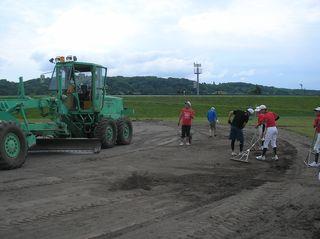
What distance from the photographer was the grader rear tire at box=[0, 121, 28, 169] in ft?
42.1

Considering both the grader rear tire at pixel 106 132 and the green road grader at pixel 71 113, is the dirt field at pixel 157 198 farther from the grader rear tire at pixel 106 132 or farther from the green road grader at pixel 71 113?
the grader rear tire at pixel 106 132

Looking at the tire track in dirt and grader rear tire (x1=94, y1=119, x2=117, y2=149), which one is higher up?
grader rear tire (x1=94, y1=119, x2=117, y2=149)

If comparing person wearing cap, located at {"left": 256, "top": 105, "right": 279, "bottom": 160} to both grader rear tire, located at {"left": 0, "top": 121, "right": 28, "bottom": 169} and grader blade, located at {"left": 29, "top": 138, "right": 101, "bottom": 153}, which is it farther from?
grader rear tire, located at {"left": 0, "top": 121, "right": 28, "bottom": 169}

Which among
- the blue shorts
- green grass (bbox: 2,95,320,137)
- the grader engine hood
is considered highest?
the grader engine hood

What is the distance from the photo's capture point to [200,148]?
64.6ft

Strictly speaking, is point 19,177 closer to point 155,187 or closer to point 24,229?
point 155,187

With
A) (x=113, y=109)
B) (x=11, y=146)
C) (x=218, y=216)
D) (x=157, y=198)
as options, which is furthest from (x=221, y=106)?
(x=218, y=216)

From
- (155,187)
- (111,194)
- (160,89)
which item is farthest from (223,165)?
(160,89)

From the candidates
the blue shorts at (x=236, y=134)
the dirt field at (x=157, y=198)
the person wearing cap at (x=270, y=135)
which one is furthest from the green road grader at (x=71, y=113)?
the person wearing cap at (x=270, y=135)

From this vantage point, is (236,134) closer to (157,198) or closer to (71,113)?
(71,113)

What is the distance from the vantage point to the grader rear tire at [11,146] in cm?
1284

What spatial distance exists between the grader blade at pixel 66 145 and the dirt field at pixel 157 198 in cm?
91

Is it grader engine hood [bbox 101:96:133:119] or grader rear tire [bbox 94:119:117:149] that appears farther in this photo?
grader engine hood [bbox 101:96:133:119]

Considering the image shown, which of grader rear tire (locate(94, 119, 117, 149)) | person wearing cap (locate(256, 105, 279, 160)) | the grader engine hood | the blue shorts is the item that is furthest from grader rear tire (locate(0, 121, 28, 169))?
person wearing cap (locate(256, 105, 279, 160))
